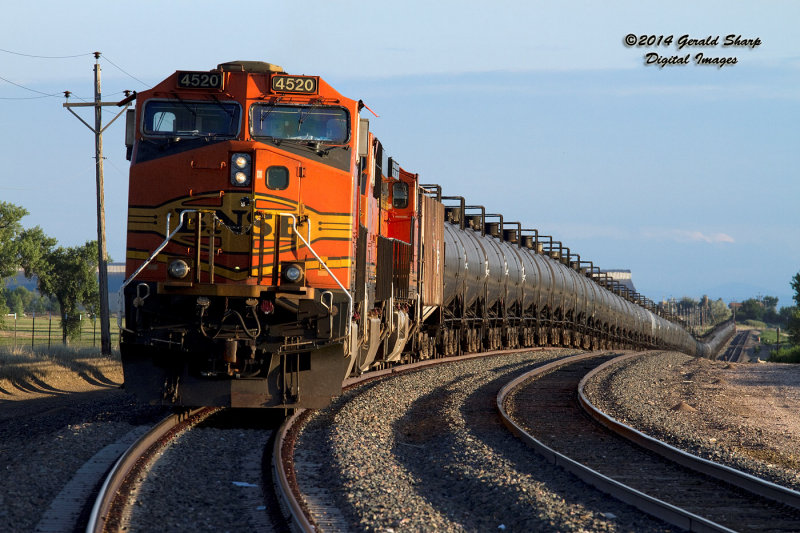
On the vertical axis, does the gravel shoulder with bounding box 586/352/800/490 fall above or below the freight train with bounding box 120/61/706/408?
below

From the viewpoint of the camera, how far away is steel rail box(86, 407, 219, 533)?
5988 millimetres

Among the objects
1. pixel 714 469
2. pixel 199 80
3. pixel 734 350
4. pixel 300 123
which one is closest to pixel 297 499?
pixel 714 469

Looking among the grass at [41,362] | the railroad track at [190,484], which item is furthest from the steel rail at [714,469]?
the grass at [41,362]

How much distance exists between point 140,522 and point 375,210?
8.03m

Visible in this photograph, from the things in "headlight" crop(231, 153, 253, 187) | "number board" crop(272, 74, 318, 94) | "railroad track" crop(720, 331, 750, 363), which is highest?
"number board" crop(272, 74, 318, 94)

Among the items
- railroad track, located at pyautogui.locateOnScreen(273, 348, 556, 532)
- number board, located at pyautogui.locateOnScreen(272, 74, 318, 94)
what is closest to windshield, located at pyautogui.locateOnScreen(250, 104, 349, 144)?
number board, located at pyautogui.locateOnScreen(272, 74, 318, 94)

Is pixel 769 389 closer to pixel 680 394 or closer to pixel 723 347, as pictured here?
pixel 680 394

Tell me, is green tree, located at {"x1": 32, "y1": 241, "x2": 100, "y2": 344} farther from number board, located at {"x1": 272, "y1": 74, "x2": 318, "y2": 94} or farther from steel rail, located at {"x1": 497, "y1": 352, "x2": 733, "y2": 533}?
steel rail, located at {"x1": 497, "y1": 352, "x2": 733, "y2": 533}

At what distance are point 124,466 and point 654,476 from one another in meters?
5.01

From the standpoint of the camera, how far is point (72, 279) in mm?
41750

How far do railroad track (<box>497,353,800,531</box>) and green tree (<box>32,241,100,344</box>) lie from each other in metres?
33.6

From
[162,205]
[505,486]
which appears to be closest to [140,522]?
[505,486]

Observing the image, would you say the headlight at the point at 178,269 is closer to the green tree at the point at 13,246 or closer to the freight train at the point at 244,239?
the freight train at the point at 244,239

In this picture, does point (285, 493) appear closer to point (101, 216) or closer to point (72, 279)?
point (101, 216)
